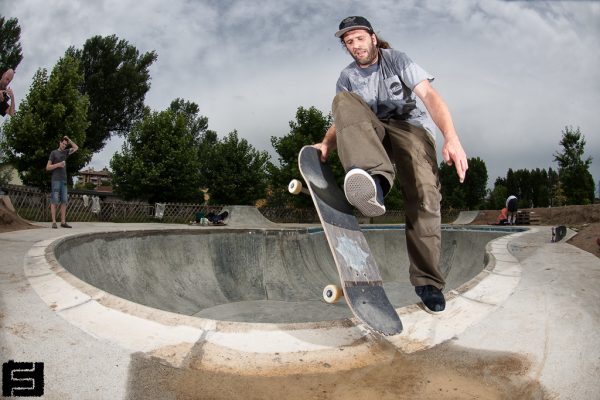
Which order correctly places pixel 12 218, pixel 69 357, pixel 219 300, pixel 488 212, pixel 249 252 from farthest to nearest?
pixel 488 212, pixel 249 252, pixel 12 218, pixel 219 300, pixel 69 357

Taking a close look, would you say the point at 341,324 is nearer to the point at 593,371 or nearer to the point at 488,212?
the point at 593,371

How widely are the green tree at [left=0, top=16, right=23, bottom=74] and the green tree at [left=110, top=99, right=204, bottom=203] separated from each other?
15.0 metres

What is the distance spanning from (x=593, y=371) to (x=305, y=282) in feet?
23.1

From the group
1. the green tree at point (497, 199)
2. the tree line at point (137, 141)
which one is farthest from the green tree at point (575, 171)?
the green tree at point (497, 199)

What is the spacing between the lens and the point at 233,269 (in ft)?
26.6

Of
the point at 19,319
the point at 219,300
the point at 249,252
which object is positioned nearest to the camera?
the point at 19,319

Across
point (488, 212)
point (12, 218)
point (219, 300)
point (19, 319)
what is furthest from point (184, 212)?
point (488, 212)

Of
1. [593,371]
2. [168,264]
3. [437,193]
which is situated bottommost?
[168,264]

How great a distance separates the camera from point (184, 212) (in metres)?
20.8

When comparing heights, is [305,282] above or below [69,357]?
below

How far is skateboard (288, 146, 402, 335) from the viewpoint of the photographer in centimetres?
212

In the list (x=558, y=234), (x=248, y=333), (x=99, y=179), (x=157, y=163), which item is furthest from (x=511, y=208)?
(x=99, y=179)

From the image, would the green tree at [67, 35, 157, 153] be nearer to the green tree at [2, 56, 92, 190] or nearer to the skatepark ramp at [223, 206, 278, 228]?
the green tree at [2, 56, 92, 190]

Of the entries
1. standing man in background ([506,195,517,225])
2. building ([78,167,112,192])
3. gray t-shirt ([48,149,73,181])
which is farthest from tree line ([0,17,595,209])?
building ([78,167,112,192])
